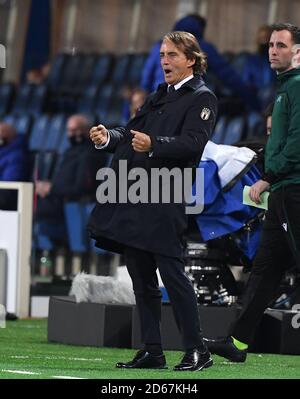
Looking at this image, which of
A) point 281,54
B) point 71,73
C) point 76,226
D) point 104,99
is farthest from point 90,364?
point 71,73

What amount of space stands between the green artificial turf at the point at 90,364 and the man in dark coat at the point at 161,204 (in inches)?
7.9

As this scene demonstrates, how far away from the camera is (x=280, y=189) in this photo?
7363 mm

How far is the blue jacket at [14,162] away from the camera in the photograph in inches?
509

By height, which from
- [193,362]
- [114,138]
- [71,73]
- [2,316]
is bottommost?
[2,316]

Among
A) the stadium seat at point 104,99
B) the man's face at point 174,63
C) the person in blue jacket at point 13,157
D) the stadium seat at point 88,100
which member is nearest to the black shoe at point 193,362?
the man's face at point 174,63

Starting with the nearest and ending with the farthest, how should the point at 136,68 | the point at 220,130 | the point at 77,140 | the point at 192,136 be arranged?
the point at 192,136
the point at 77,140
the point at 220,130
the point at 136,68

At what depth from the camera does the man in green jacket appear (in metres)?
7.27

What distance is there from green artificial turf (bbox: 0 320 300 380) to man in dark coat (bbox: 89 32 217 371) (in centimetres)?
20

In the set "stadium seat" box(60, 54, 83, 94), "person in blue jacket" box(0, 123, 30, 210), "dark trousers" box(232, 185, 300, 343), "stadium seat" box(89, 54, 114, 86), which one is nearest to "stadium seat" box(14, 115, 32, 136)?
"stadium seat" box(60, 54, 83, 94)

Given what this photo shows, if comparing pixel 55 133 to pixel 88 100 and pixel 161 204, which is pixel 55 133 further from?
pixel 161 204

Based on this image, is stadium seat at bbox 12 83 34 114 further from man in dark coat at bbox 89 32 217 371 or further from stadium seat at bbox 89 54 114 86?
man in dark coat at bbox 89 32 217 371

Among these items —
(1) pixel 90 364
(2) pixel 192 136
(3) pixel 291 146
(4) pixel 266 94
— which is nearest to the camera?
(2) pixel 192 136

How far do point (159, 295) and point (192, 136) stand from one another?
86cm

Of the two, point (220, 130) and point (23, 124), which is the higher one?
point (220, 130)
